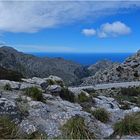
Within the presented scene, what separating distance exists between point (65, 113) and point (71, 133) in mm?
5592

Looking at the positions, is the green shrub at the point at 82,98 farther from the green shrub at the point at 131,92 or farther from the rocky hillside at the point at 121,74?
the rocky hillside at the point at 121,74

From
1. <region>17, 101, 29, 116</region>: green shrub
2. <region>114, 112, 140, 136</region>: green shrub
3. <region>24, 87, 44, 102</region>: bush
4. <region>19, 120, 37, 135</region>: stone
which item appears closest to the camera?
<region>114, 112, 140, 136</region>: green shrub

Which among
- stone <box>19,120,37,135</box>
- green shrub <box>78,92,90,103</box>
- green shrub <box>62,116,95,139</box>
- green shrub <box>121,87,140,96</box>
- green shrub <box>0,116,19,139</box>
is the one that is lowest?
green shrub <box>121,87,140,96</box>

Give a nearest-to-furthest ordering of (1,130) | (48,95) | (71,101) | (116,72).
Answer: (1,130) → (48,95) → (71,101) → (116,72)

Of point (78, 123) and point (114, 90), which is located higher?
point (78, 123)

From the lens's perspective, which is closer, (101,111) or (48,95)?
(101,111)

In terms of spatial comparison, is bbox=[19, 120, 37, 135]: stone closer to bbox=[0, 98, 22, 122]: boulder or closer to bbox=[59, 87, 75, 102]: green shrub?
bbox=[0, 98, 22, 122]: boulder

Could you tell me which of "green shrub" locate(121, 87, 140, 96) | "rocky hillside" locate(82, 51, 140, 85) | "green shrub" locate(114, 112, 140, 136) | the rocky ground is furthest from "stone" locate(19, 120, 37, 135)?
"rocky hillside" locate(82, 51, 140, 85)

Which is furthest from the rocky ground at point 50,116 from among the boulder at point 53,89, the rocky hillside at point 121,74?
the rocky hillside at point 121,74

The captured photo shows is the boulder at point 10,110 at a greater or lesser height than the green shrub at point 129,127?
lesser

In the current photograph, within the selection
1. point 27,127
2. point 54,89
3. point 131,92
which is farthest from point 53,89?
point 131,92

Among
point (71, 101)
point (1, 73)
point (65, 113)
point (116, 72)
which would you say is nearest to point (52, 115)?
point (65, 113)

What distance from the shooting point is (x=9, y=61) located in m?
128

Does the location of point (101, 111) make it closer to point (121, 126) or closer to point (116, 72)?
point (121, 126)
